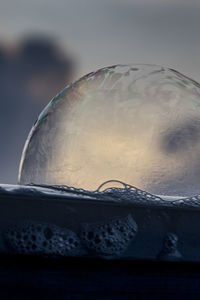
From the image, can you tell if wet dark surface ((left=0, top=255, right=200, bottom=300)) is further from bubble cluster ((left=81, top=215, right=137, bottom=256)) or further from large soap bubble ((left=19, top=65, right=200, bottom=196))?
large soap bubble ((left=19, top=65, right=200, bottom=196))

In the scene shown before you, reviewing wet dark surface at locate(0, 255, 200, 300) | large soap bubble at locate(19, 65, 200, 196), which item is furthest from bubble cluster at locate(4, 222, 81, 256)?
large soap bubble at locate(19, 65, 200, 196)

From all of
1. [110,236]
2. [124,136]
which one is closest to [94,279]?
[110,236]

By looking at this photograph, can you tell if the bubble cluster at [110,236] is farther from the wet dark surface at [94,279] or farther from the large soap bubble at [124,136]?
the large soap bubble at [124,136]

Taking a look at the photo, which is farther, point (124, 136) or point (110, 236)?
point (124, 136)

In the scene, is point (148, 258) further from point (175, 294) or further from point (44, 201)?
point (44, 201)

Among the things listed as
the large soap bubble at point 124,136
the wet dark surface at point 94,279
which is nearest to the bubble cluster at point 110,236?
the wet dark surface at point 94,279

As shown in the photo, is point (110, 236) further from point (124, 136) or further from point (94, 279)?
point (124, 136)

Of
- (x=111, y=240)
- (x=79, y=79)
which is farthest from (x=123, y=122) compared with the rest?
(x=111, y=240)
